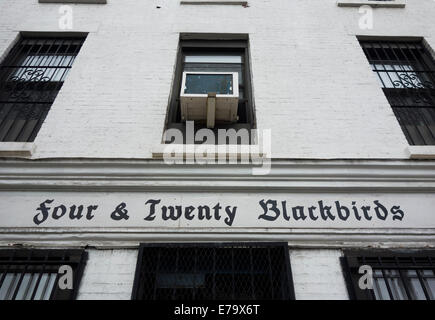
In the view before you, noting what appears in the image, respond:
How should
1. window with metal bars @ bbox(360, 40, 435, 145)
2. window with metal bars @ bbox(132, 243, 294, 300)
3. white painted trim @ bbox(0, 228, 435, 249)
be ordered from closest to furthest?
window with metal bars @ bbox(132, 243, 294, 300), white painted trim @ bbox(0, 228, 435, 249), window with metal bars @ bbox(360, 40, 435, 145)

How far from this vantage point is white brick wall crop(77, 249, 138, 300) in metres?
3.74

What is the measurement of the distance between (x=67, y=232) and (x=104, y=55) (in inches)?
140

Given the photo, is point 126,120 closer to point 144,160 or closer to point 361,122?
point 144,160

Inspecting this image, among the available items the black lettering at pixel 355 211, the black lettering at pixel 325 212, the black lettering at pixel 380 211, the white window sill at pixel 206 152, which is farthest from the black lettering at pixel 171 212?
the black lettering at pixel 380 211

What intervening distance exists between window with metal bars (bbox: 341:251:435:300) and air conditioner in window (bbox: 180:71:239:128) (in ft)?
9.01

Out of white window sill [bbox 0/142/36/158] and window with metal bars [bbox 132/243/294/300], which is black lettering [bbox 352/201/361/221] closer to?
window with metal bars [bbox 132/243/294/300]

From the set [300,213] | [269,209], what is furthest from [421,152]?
[269,209]

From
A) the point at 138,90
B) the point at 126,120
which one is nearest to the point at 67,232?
the point at 126,120

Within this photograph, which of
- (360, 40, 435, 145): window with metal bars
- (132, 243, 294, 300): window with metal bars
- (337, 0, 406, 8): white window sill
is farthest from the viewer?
(337, 0, 406, 8): white window sill

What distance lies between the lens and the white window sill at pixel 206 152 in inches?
187

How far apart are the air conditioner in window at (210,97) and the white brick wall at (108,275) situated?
2.40m

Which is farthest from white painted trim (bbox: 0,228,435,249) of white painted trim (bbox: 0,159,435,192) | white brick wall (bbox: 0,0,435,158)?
white brick wall (bbox: 0,0,435,158)

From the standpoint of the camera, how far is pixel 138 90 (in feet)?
18.9

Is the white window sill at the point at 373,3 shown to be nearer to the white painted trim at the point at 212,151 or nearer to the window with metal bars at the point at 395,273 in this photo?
the white painted trim at the point at 212,151
